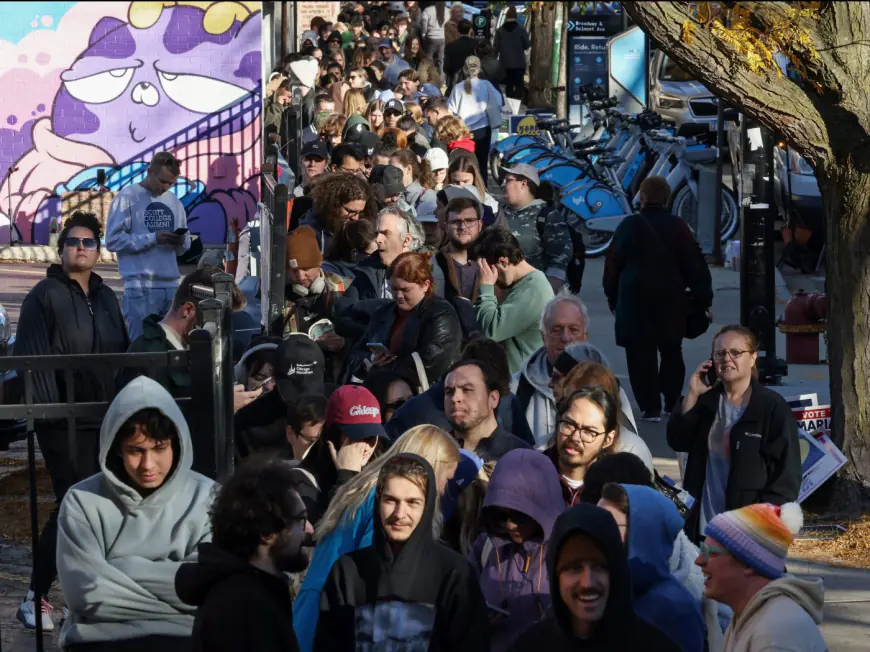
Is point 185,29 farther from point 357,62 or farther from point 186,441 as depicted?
point 186,441

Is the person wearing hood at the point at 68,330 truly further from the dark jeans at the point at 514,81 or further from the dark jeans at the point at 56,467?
the dark jeans at the point at 514,81

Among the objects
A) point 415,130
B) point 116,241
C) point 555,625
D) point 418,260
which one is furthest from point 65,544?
point 415,130

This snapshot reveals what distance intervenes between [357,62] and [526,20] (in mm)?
12805

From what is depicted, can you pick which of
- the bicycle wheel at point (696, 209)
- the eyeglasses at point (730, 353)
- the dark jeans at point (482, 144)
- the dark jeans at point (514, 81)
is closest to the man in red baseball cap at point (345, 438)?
the eyeglasses at point (730, 353)

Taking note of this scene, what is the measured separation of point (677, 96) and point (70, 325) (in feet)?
71.1

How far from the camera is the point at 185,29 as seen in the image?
19438mm

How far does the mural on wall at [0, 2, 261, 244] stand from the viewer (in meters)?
19.5

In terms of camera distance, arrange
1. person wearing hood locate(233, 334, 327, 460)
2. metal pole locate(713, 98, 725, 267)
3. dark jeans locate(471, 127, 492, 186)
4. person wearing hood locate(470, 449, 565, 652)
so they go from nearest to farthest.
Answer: person wearing hood locate(470, 449, 565, 652) < person wearing hood locate(233, 334, 327, 460) < metal pole locate(713, 98, 725, 267) < dark jeans locate(471, 127, 492, 186)

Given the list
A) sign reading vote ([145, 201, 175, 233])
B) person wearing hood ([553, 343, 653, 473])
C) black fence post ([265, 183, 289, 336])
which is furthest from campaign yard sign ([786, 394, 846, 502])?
sign reading vote ([145, 201, 175, 233])

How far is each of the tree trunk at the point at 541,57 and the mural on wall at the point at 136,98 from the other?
15.7 m

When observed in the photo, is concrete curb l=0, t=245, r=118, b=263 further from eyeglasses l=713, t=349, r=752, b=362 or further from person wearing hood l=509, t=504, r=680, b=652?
person wearing hood l=509, t=504, r=680, b=652

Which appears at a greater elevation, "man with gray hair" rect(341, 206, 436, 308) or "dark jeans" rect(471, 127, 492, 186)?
"dark jeans" rect(471, 127, 492, 186)

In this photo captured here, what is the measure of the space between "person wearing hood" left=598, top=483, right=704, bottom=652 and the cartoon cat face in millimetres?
15324

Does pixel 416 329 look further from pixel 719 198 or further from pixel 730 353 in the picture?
pixel 719 198
